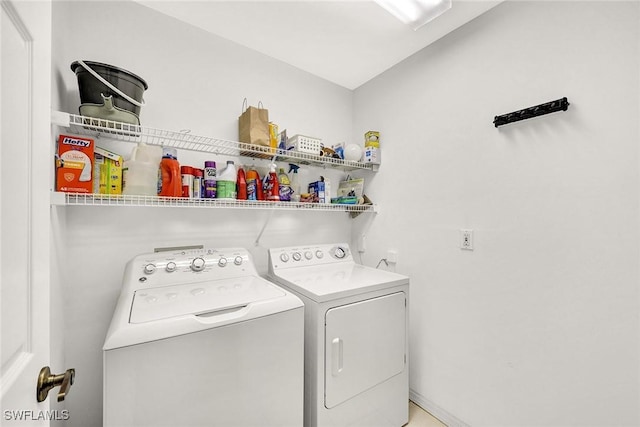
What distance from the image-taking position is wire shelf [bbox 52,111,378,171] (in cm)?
127

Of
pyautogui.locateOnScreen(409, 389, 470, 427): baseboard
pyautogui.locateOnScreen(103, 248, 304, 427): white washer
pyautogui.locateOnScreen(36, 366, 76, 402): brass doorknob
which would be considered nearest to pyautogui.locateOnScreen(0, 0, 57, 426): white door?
pyautogui.locateOnScreen(36, 366, 76, 402): brass doorknob

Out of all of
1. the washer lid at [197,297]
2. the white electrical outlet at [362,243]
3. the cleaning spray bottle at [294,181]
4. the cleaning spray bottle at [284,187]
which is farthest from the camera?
the white electrical outlet at [362,243]

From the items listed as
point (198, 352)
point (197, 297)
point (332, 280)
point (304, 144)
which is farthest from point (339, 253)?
point (198, 352)

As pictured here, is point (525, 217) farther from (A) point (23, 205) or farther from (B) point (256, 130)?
(A) point (23, 205)

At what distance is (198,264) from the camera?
155 cm

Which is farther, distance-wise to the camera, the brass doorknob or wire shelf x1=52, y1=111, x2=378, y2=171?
wire shelf x1=52, y1=111, x2=378, y2=171

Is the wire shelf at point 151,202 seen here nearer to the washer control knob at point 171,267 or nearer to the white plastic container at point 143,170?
the white plastic container at point 143,170

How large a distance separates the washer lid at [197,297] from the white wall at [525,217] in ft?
3.98

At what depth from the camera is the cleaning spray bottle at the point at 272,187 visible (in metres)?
1.85

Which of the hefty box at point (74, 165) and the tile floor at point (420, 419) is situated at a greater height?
the hefty box at point (74, 165)

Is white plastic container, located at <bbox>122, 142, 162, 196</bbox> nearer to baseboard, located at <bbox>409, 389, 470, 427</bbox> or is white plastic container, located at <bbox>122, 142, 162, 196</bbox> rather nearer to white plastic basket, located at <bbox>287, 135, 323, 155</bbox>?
white plastic basket, located at <bbox>287, 135, 323, 155</bbox>

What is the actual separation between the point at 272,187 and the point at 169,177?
0.63 meters

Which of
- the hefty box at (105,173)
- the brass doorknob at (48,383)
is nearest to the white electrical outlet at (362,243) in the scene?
the hefty box at (105,173)

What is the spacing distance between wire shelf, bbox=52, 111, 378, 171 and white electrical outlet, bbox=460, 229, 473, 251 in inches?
36.2
